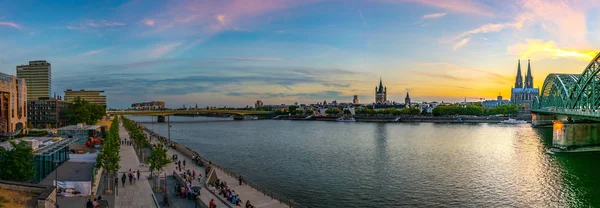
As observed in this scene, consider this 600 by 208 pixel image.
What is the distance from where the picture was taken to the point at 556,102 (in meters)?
108

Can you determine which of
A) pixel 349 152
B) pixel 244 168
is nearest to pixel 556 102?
pixel 349 152

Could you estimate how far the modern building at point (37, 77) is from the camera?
457 feet

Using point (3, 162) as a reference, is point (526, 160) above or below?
below

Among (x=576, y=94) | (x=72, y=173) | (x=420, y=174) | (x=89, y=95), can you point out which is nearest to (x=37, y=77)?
(x=89, y=95)

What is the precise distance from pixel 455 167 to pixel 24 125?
6399 centimetres

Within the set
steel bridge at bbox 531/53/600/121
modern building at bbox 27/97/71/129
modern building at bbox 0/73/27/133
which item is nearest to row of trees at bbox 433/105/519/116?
steel bridge at bbox 531/53/600/121

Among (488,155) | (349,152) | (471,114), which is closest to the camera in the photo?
(488,155)

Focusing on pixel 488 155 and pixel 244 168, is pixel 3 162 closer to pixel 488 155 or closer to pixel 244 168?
pixel 244 168

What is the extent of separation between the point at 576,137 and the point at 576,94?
80.2 feet

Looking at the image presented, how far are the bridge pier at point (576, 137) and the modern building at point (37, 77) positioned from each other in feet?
513

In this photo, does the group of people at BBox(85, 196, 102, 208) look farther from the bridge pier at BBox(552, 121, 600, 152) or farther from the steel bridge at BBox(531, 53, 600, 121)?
the bridge pier at BBox(552, 121, 600, 152)

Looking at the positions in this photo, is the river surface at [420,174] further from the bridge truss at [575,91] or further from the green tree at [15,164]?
the green tree at [15,164]

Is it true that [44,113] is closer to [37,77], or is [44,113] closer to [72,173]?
[72,173]

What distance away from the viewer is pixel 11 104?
5500 cm
